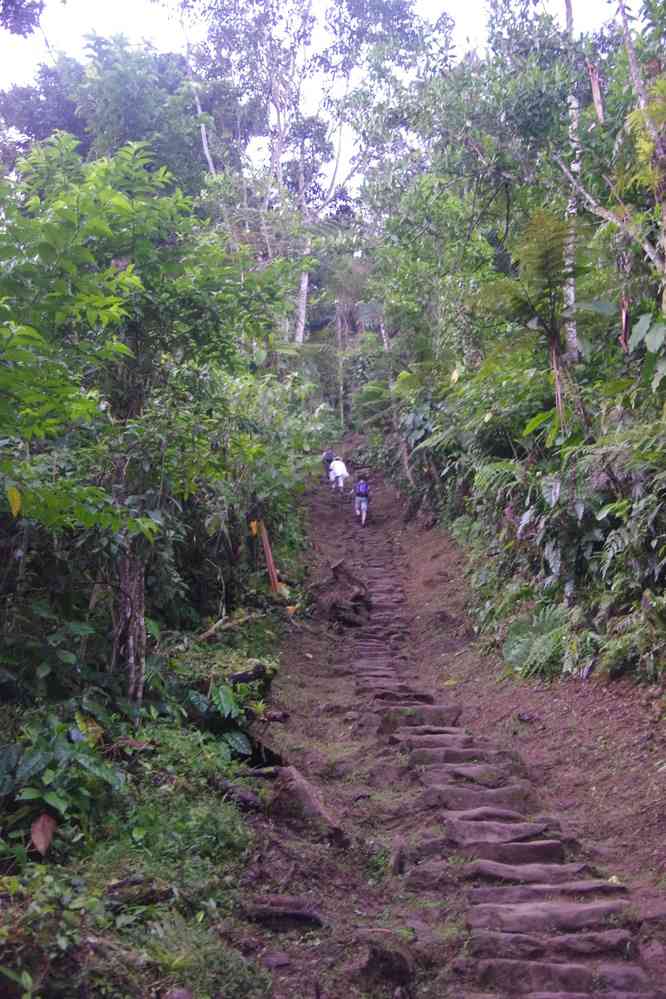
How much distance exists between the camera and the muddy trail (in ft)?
12.0

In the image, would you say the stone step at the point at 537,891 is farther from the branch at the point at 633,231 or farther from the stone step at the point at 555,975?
the branch at the point at 633,231

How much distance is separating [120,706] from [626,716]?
3.85 metres

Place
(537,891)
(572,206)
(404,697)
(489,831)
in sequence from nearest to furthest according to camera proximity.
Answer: (537,891) < (489,831) < (404,697) < (572,206)

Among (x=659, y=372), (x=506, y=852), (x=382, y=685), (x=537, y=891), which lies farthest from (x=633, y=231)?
(x=537, y=891)

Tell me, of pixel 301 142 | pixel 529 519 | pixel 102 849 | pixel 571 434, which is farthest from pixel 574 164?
pixel 301 142

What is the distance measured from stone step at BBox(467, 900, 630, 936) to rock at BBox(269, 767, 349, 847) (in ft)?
3.60

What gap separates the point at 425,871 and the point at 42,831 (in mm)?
2042

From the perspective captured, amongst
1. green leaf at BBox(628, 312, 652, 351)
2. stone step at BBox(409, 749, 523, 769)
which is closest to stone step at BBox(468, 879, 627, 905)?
stone step at BBox(409, 749, 523, 769)

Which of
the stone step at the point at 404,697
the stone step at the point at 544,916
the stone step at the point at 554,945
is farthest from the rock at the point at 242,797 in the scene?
the stone step at the point at 404,697

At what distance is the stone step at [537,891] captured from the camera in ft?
14.1

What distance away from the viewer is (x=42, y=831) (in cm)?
391

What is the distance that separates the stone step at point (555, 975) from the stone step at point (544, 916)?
0.29 m

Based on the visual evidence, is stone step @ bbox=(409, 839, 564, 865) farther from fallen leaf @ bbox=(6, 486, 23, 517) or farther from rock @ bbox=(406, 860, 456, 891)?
fallen leaf @ bbox=(6, 486, 23, 517)

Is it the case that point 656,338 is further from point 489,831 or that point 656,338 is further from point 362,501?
point 362,501
